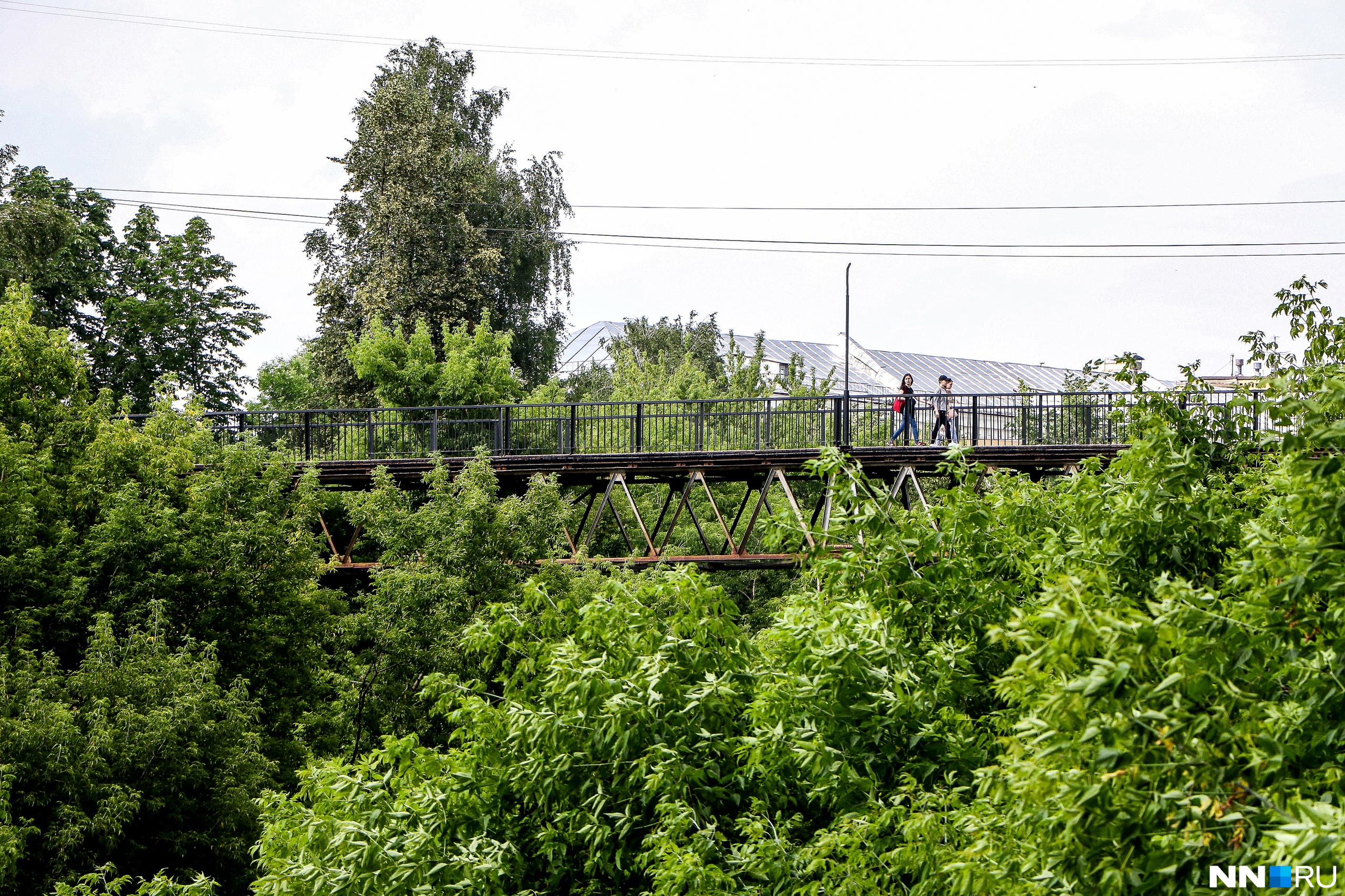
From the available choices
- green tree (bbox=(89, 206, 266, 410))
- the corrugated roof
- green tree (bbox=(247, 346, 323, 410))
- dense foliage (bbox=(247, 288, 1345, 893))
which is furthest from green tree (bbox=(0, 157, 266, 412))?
dense foliage (bbox=(247, 288, 1345, 893))

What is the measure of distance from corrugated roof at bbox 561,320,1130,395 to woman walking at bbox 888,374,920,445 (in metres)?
36.5

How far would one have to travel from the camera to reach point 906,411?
2367cm

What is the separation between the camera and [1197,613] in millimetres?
3898

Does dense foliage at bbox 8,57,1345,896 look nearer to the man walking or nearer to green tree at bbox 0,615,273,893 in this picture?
green tree at bbox 0,615,273,893

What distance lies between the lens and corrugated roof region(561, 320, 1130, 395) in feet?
207

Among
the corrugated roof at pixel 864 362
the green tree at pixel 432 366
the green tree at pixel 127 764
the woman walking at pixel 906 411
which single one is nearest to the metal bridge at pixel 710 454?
the woman walking at pixel 906 411

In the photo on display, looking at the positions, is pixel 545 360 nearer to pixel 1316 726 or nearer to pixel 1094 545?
pixel 1094 545

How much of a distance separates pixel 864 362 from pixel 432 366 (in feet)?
116

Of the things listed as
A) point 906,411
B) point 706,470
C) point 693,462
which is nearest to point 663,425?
point 706,470

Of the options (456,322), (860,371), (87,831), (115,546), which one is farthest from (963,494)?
(860,371)

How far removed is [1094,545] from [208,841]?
11796 mm

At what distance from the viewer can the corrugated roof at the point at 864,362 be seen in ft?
207

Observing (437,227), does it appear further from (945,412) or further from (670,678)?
(670,678)

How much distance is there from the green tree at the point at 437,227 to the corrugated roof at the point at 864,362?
18099mm
